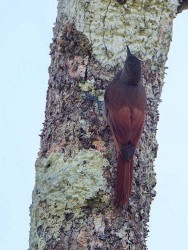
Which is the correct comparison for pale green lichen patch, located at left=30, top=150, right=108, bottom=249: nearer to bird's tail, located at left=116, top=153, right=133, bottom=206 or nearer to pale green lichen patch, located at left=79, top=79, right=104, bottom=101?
bird's tail, located at left=116, top=153, right=133, bottom=206

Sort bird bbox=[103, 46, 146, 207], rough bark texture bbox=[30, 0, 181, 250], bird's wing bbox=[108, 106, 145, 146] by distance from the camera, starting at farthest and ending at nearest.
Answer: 1. bird's wing bbox=[108, 106, 145, 146]
2. bird bbox=[103, 46, 146, 207]
3. rough bark texture bbox=[30, 0, 181, 250]

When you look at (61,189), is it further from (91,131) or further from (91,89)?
(91,89)

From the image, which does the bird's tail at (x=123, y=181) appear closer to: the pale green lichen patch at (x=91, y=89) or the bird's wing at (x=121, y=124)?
the bird's wing at (x=121, y=124)

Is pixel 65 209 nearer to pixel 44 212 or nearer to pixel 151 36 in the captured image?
pixel 44 212

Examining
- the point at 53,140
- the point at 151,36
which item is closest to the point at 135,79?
the point at 151,36

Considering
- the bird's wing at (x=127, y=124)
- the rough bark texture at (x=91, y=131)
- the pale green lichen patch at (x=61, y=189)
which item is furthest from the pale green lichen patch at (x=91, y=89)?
the pale green lichen patch at (x=61, y=189)

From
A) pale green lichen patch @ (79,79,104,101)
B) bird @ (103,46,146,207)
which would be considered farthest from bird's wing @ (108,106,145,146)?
pale green lichen patch @ (79,79,104,101)
